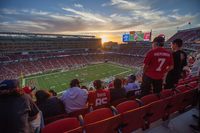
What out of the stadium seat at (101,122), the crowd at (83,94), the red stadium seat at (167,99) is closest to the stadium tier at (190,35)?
the crowd at (83,94)

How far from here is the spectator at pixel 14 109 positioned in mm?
1711

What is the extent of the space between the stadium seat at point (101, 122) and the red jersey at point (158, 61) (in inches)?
73.0

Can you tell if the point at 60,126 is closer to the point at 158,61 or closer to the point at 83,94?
the point at 83,94

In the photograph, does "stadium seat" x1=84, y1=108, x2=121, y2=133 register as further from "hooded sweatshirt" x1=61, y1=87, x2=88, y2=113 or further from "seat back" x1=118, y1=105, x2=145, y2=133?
"hooded sweatshirt" x1=61, y1=87, x2=88, y2=113

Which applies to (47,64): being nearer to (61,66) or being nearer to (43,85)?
(61,66)

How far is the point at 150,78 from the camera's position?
3801 millimetres

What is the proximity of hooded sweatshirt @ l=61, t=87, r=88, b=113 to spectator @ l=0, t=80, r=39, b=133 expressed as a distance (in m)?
1.46

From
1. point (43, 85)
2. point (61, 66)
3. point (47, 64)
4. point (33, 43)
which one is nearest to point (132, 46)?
point (61, 66)

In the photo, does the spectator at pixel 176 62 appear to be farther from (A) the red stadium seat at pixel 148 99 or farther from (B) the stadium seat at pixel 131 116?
(B) the stadium seat at pixel 131 116

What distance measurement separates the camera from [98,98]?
3699mm

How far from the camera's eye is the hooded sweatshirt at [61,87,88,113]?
3.41 meters

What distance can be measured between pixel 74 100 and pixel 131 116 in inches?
62.1

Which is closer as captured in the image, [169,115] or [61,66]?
[169,115]

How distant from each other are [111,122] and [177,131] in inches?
66.0
